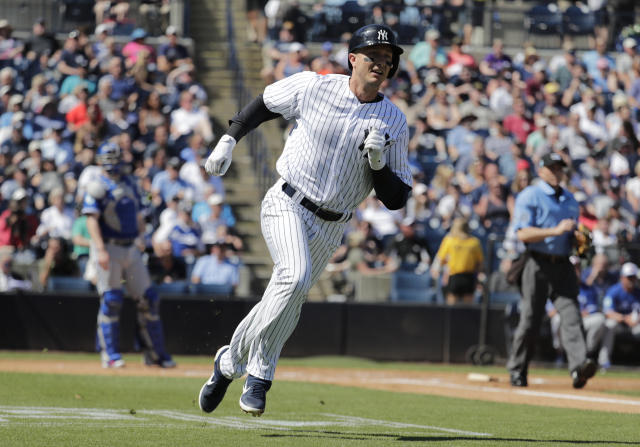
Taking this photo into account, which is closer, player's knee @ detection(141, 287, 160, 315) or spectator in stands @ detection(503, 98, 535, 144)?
player's knee @ detection(141, 287, 160, 315)

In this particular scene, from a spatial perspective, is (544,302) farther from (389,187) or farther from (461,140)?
(461,140)

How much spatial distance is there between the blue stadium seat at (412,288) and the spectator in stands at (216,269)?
7.33ft

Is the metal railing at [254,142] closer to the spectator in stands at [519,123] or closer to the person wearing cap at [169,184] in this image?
the person wearing cap at [169,184]

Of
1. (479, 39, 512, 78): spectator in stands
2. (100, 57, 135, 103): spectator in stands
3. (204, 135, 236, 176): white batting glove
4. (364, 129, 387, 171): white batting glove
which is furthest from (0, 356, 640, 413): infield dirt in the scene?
(479, 39, 512, 78): spectator in stands

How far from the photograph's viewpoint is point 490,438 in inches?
268

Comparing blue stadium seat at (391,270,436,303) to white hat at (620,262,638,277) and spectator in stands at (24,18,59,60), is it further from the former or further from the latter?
Answer: spectator in stands at (24,18,59,60)

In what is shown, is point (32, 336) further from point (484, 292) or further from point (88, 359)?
point (484, 292)

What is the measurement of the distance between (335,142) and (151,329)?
6.69 m

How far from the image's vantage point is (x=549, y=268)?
11484mm

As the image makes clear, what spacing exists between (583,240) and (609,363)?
4.40 metres

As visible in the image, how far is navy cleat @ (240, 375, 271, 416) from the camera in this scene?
6.45 metres

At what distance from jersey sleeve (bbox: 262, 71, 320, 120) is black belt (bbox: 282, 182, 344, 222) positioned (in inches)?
17.2

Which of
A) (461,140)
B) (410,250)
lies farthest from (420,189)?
(461,140)

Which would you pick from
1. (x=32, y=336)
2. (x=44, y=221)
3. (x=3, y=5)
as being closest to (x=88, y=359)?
(x=32, y=336)
